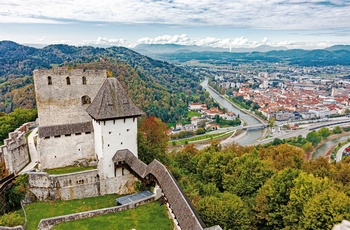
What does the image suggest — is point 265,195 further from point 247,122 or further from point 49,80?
point 247,122

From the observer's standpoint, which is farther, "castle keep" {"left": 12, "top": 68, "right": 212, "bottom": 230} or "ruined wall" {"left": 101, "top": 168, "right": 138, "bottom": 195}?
"ruined wall" {"left": 101, "top": 168, "right": 138, "bottom": 195}

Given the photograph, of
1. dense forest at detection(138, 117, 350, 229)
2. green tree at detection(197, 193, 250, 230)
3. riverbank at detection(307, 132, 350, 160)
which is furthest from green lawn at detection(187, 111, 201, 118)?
green tree at detection(197, 193, 250, 230)

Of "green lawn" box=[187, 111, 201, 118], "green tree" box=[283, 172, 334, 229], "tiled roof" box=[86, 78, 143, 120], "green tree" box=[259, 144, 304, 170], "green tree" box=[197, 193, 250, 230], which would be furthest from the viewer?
"green lawn" box=[187, 111, 201, 118]

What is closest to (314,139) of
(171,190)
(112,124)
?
(112,124)

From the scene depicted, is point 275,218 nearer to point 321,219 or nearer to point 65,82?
point 321,219

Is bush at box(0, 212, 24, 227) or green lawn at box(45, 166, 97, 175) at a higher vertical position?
green lawn at box(45, 166, 97, 175)

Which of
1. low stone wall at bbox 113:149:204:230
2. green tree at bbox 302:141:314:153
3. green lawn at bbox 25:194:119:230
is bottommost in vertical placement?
green tree at bbox 302:141:314:153

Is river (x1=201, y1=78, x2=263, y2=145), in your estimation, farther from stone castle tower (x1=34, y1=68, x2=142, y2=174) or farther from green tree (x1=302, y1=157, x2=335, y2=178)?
stone castle tower (x1=34, y1=68, x2=142, y2=174)
